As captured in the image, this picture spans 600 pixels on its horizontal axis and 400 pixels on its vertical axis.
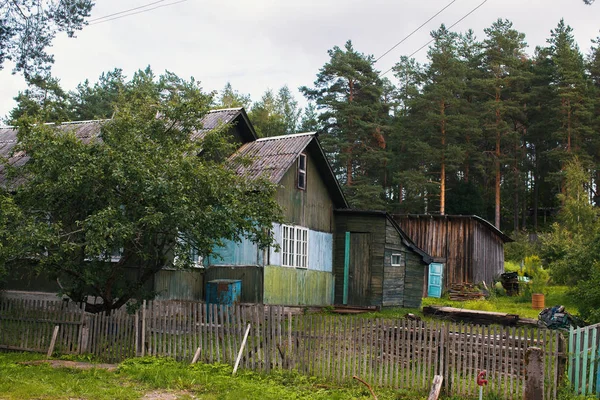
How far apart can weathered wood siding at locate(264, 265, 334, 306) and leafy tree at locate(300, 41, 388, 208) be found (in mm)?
22990

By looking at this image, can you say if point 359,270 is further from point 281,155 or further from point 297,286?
point 281,155

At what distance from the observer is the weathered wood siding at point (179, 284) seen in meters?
18.4

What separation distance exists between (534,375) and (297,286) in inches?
517

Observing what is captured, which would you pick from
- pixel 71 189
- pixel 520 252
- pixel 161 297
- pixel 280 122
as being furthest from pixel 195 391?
A: pixel 280 122

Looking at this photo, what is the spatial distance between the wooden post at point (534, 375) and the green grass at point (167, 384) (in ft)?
6.39

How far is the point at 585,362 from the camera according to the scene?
10.1m

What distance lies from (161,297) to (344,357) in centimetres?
825

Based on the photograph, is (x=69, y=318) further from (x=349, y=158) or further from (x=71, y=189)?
→ (x=349, y=158)

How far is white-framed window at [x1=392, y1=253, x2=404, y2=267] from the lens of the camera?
85.7ft

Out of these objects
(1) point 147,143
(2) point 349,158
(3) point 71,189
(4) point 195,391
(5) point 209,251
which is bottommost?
(4) point 195,391

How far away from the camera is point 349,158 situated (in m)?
49.2

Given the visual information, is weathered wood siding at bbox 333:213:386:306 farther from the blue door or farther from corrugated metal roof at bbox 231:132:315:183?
the blue door

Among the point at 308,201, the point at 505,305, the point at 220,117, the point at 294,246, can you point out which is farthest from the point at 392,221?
the point at 220,117

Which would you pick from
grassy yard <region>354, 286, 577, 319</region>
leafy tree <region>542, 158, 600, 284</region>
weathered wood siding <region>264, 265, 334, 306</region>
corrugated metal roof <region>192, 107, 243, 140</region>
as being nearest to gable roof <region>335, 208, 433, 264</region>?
grassy yard <region>354, 286, 577, 319</region>
